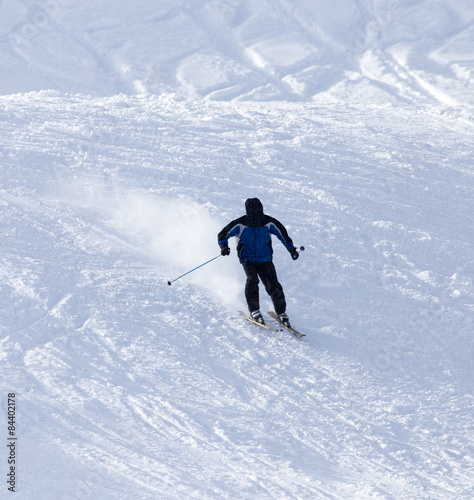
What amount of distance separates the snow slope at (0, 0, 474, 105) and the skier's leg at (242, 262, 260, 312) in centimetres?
1652

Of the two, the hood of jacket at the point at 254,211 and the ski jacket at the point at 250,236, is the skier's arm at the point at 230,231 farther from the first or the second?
the hood of jacket at the point at 254,211

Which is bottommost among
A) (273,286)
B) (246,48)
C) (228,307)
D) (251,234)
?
(228,307)

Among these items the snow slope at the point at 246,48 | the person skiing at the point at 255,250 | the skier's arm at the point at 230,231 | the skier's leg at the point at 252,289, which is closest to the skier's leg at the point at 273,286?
the person skiing at the point at 255,250

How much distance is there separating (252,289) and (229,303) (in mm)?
623

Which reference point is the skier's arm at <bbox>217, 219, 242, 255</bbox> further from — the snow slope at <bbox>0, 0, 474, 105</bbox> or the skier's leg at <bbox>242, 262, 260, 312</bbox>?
the snow slope at <bbox>0, 0, 474, 105</bbox>

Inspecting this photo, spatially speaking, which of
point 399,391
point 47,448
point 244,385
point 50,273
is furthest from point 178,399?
point 50,273

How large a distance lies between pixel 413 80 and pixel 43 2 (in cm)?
1876

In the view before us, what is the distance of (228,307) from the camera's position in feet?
25.7

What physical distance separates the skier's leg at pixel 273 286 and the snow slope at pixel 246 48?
1649 centimetres

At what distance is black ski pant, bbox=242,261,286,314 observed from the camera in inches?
291

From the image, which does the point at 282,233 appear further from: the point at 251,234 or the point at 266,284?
the point at 266,284

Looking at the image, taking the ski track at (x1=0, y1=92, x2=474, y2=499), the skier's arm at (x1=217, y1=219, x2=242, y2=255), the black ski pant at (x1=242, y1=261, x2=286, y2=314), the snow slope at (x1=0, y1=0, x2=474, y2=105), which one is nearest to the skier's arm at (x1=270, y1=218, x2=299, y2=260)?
the black ski pant at (x1=242, y1=261, x2=286, y2=314)

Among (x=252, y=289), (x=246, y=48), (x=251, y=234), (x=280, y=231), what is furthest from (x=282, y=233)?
(x=246, y=48)

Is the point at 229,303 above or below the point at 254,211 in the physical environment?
below
